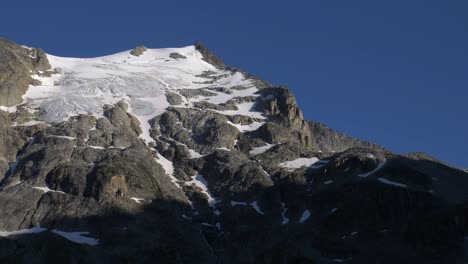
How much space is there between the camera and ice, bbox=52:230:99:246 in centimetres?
16438

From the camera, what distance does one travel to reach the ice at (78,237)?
16438 cm

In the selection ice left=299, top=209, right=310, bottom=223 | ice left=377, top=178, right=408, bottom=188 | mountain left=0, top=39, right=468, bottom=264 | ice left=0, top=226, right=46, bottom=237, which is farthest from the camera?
ice left=299, top=209, right=310, bottom=223

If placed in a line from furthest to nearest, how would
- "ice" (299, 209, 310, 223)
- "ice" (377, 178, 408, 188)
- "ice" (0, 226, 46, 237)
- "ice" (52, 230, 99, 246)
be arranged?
"ice" (299, 209, 310, 223) < "ice" (377, 178, 408, 188) < "ice" (0, 226, 46, 237) < "ice" (52, 230, 99, 246)

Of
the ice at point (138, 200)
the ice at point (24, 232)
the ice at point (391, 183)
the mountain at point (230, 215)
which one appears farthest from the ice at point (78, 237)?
the ice at point (391, 183)

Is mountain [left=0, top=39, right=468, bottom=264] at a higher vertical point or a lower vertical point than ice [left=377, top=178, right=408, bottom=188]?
lower

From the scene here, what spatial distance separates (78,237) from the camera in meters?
167

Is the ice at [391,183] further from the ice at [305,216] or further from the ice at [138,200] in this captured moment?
the ice at [138,200]

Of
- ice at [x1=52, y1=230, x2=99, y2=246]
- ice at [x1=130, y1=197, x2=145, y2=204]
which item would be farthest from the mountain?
ice at [x1=52, y1=230, x2=99, y2=246]

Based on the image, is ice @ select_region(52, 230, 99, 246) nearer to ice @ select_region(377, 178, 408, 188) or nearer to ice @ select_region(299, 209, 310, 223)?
ice @ select_region(299, 209, 310, 223)

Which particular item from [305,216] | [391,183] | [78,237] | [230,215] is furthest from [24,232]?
[391,183]

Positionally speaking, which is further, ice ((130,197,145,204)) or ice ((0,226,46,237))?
ice ((130,197,145,204))

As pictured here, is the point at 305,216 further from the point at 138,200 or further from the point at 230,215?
the point at 138,200

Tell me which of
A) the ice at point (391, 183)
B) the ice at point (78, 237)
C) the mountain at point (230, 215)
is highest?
the ice at point (391, 183)

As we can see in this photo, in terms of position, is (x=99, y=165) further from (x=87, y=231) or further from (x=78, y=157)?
(x=87, y=231)
